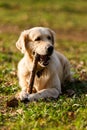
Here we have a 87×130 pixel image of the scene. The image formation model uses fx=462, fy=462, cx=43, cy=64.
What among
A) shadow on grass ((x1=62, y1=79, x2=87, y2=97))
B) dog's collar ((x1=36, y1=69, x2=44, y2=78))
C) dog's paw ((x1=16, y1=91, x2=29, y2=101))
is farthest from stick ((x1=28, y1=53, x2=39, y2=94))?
shadow on grass ((x1=62, y1=79, x2=87, y2=97))

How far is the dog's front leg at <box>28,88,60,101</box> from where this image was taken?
24.0 feet

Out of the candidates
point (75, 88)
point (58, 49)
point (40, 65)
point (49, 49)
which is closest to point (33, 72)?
point (40, 65)

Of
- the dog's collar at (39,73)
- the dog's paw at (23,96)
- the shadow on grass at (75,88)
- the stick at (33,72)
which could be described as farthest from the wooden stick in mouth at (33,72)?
the shadow on grass at (75,88)

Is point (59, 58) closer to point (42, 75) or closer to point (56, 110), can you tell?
point (42, 75)

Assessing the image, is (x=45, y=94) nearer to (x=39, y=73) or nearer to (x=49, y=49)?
(x=39, y=73)

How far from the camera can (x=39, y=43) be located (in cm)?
752

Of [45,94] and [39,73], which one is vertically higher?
[39,73]

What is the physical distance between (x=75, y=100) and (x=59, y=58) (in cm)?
173

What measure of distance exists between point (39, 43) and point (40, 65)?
14.8 inches

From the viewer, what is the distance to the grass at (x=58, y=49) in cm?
650

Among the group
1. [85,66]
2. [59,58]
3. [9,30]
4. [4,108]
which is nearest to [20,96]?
[4,108]

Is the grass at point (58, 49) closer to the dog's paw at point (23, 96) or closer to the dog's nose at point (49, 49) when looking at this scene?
the dog's paw at point (23, 96)

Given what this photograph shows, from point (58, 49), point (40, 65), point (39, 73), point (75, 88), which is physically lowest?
point (58, 49)

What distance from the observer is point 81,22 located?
24.4 m
